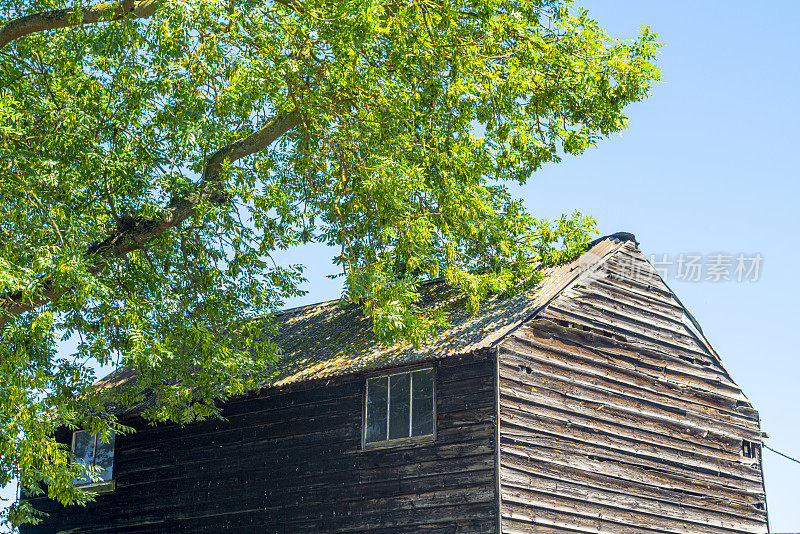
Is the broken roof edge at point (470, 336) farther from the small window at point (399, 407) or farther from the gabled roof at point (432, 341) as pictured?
the small window at point (399, 407)

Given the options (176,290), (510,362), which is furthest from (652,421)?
(176,290)

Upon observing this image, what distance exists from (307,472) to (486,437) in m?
4.35

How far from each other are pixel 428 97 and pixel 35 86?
8.11 m

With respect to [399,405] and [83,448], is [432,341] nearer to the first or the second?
[399,405]

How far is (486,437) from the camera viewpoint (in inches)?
760

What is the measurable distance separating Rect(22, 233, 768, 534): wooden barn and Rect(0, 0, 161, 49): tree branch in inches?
322

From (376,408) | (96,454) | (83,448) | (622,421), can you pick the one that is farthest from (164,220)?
(622,421)

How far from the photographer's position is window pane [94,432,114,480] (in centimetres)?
2461

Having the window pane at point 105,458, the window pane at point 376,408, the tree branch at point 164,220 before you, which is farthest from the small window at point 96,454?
the window pane at point 376,408

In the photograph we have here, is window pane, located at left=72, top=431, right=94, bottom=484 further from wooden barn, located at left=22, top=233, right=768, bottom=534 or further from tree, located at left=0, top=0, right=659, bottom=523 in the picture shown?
tree, located at left=0, top=0, right=659, bottom=523

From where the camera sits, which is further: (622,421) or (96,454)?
(96,454)

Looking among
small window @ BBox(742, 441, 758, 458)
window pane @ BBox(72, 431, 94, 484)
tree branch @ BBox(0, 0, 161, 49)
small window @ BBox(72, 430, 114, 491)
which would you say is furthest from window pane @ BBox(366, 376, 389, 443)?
small window @ BBox(742, 441, 758, 458)

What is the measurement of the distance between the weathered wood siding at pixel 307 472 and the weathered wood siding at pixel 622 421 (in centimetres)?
75

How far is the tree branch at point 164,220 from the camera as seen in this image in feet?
62.9
